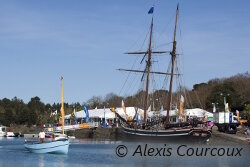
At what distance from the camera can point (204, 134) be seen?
6712 centimetres

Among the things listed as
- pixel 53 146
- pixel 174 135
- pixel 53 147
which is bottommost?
pixel 53 147

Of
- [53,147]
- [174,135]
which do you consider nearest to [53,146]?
[53,147]

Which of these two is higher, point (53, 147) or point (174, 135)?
point (174, 135)

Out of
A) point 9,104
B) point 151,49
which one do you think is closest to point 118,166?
point 151,49

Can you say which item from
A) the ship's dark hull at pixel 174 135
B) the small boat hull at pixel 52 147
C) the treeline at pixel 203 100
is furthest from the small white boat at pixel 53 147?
the treeline at pixel 203 100

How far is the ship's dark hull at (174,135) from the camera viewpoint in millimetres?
67125

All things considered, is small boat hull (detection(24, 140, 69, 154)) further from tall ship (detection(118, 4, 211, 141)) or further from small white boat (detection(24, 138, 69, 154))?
tall ship (detection(118, 4, 211, 141))

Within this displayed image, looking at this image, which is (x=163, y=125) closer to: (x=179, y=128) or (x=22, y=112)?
(x=179, y=128)

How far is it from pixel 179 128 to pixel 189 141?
2414 mm

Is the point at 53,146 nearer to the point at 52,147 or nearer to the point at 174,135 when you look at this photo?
the point at 52,147

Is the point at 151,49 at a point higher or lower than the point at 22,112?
higher

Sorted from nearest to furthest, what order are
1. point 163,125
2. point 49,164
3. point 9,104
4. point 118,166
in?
point 118,166 < point 49,164 < point 163,125 < point 9,104

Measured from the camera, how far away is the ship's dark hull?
220 ft

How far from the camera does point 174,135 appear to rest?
68812 mm
